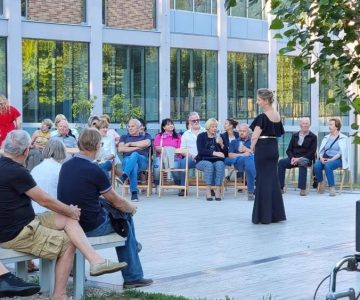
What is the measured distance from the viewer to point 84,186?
8.30 meters

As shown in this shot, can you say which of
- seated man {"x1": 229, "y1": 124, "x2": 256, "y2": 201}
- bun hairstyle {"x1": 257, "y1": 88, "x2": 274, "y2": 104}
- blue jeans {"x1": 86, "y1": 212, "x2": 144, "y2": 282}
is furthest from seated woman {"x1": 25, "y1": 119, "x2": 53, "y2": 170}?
blue jeans {"x1": 86, "y1": 212, "x2": 144, "y2": 282}

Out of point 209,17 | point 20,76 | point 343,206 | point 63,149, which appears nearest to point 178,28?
point 209,17

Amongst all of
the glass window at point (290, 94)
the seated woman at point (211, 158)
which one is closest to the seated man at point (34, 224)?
the seated woman at point (211, 158)

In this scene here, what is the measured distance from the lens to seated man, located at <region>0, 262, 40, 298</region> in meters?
7.50

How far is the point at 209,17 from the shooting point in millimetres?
36250

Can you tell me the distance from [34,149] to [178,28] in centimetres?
1889

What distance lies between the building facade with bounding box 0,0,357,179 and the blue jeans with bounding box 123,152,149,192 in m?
9.24

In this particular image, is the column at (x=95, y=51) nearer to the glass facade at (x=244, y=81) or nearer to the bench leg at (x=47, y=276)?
the glass facade at (x=244, y=81)

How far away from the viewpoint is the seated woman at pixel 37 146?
53.1ft

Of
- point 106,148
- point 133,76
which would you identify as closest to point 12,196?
point 106,148

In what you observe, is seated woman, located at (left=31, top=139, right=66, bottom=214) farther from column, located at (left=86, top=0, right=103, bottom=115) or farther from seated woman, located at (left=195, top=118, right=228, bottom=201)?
column, located at (left=86, top=0, right=103, bottom=115)

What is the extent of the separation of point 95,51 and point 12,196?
23735mm

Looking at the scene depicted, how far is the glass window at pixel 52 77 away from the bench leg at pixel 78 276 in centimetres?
2141

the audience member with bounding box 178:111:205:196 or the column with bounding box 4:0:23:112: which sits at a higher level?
the column with bounding box 4:0:23:112
